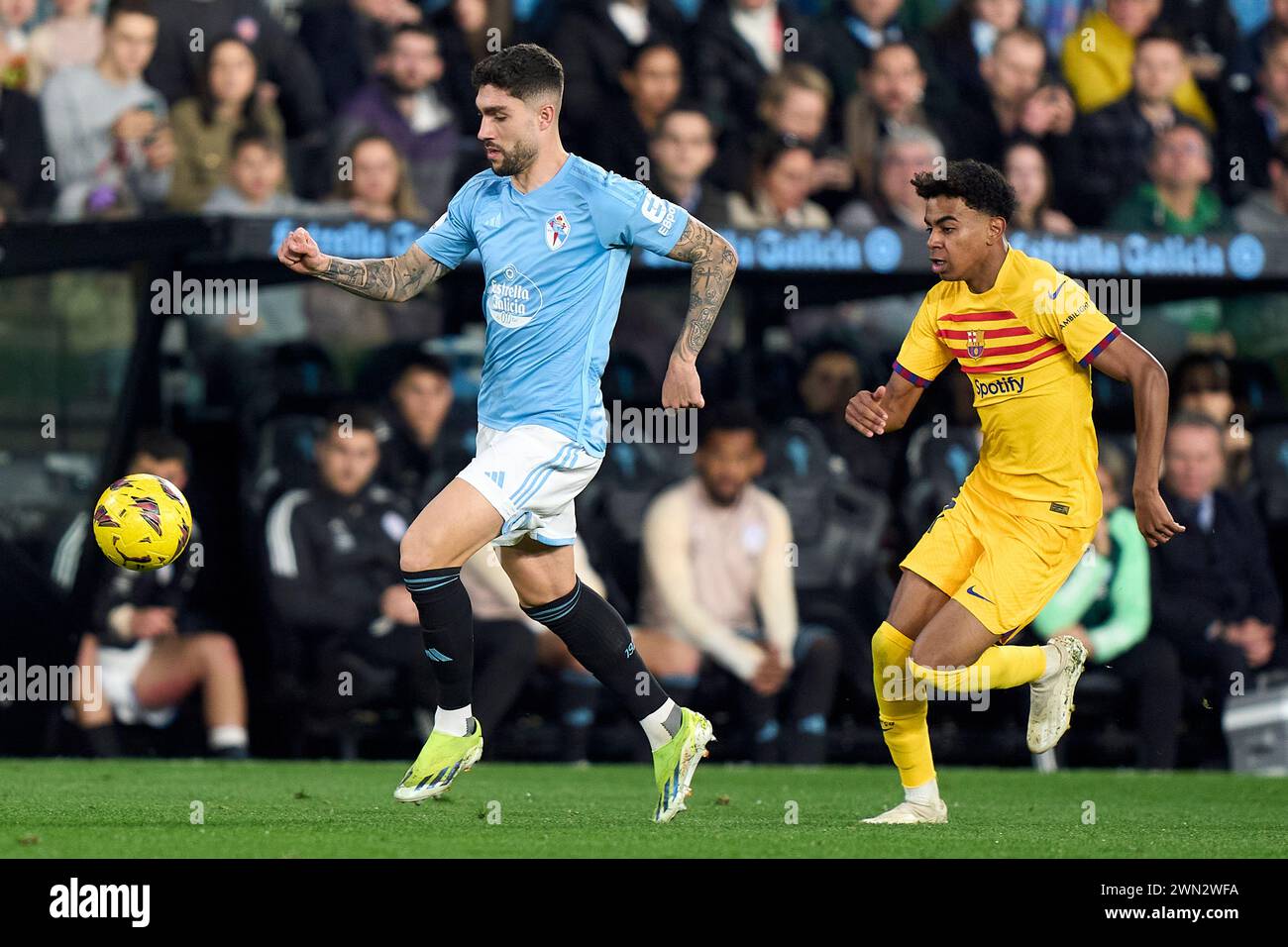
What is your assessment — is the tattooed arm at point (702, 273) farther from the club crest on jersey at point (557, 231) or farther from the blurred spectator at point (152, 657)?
the blurred spectator at point (152, 657)

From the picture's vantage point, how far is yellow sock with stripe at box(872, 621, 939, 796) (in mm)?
7051

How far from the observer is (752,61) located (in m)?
12.7

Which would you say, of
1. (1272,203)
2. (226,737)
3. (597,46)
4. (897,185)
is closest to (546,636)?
(226,737)

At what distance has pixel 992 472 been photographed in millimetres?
7180

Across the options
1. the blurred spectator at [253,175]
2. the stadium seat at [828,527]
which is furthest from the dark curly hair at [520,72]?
the stadium seat at [828,527]

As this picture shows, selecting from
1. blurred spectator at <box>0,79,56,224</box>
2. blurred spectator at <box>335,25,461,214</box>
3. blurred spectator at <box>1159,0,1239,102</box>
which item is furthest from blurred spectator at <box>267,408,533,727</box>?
blurred spectator at <box>1159,0,1239,102</box>

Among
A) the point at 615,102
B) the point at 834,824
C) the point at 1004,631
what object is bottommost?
the point at 834,824

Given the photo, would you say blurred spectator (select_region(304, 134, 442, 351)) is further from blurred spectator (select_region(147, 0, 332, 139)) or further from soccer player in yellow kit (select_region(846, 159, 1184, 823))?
soccer player in yellow kit (select_region(846, 159, 1184, 823))

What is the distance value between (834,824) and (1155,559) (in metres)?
4.67

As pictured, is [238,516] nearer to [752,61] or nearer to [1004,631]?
[752,61]

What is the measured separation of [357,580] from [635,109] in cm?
309

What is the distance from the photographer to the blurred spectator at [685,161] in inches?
449

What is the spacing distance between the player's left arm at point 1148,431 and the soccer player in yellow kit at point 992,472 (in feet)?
0.18

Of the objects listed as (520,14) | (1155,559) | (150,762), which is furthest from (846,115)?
(150,762)
